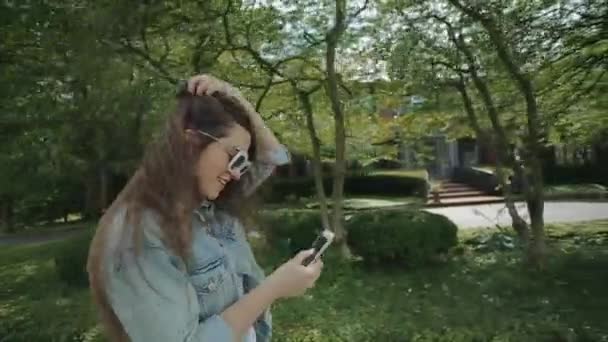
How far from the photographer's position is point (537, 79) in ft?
22.0

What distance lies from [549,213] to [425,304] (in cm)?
978

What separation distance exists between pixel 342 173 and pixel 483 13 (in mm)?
2418

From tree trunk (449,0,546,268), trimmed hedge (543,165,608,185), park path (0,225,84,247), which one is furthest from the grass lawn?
trimmed hedge (543,165,608,185)

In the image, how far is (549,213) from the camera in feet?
48.6

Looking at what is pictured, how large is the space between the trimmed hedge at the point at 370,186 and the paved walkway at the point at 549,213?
303 cm

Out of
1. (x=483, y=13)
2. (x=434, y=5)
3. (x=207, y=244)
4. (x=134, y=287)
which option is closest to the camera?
(x=134, y=287)

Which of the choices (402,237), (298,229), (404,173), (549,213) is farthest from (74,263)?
(404,173)

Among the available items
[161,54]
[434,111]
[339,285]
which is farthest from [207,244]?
[434,111]

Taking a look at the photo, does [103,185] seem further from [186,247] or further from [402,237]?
[186,247]

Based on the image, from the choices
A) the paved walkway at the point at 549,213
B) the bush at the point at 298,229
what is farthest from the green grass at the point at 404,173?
the bush at the point at 298,229

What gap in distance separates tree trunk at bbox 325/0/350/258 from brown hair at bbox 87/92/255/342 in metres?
6.29

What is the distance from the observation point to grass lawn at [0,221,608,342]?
201 inches

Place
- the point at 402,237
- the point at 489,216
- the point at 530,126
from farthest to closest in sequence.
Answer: the point at 489,216, the point at 402,237, the point at 530,126

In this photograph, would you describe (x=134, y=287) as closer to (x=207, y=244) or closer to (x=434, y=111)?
(x=207, y=244)
